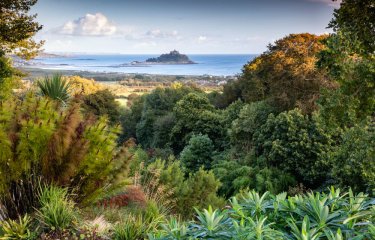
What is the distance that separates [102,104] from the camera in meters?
27.8

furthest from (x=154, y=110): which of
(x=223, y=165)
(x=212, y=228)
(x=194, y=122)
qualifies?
(x=212, y=228)

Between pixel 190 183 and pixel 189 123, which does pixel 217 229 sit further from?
pixel 189 123

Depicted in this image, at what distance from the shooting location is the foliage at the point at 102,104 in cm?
2706

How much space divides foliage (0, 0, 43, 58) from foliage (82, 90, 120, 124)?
11.8 metres

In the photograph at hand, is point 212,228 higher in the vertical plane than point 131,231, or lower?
higher

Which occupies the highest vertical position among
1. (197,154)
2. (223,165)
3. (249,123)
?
(249,123)

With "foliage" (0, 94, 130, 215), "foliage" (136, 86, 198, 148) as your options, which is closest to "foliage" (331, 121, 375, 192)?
"foliage" (0, 94, 130, 215)

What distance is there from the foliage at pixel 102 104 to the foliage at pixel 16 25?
11.8 m

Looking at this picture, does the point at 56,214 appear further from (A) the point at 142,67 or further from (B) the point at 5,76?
(A) the point at 142,67

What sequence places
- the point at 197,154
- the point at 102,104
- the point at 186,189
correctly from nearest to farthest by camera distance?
1. the point at 186,189
2. the point at 197,154
3. the point at 102,104

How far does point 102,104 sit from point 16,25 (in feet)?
46.1

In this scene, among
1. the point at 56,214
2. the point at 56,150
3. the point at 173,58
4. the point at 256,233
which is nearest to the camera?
Result: the point at 256,233

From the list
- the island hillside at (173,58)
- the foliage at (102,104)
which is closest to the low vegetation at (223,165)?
the foliage at (102,104)

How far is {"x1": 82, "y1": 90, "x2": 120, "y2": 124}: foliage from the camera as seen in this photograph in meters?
27.1
